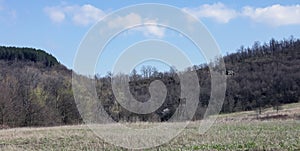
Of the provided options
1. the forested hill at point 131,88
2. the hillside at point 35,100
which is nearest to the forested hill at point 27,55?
the forested hill at point 131,88

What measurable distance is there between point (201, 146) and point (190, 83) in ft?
16.2

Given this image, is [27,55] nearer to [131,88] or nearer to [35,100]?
[35,100]

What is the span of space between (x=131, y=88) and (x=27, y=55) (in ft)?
337

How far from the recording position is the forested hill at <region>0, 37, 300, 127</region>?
34.8 meters

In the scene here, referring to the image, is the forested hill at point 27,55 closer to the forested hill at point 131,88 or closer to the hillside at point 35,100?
the forested hill at point 131,88

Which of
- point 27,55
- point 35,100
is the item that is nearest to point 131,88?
point 35,100

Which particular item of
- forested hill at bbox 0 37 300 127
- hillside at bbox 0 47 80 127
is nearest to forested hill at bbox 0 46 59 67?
forested hill at bbox 0 37 300 127

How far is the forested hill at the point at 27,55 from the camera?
117988 millimetres

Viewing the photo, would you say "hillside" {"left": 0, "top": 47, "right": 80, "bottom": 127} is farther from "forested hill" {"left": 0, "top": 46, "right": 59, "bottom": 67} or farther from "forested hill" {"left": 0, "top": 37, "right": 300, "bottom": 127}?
"forested hill" {"left": 0, "top": 46, "right": 59, "bottom": 67}

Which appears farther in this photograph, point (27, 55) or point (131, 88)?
point (27, 55)

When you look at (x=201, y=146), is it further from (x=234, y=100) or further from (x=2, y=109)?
(x=234, y=100)

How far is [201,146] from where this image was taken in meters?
15.9

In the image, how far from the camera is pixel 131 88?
116ft

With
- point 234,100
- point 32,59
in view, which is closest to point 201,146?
point 234,100
